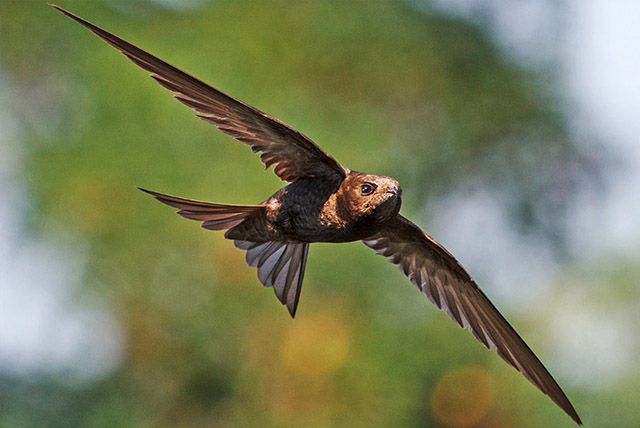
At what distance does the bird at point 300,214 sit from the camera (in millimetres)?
3209

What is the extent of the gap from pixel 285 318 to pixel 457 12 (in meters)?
6.41

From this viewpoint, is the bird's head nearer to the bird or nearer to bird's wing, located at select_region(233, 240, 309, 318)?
the bird

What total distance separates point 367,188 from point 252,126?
535mm

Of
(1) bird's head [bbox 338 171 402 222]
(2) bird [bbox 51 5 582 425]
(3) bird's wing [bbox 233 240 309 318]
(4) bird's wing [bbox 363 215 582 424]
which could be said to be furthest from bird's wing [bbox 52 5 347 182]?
(4) bird's wing [bbox 363 215 582 424]

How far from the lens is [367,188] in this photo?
323 cm

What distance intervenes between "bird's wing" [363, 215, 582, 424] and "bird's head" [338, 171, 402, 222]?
782 mm

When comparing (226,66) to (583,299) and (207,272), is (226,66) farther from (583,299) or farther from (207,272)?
(583,299)

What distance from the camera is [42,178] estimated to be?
1289 centimetres

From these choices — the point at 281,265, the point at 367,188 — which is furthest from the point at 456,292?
the point at 367,188

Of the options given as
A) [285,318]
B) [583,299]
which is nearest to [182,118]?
[285,318]

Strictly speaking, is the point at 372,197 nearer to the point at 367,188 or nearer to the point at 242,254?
the point at 367,188

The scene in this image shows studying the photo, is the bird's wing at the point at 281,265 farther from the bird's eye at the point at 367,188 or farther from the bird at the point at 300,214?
the bird's eye at the point at 367,188

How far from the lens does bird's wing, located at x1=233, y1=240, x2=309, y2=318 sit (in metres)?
4.02

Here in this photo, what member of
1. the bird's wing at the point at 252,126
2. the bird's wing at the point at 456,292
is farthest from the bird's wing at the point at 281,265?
the bird's wing at the point at 252,126
